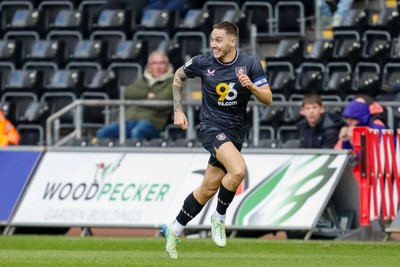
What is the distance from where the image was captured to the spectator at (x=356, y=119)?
17781mm

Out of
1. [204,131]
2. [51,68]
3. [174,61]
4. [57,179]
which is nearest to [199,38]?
[174,61]

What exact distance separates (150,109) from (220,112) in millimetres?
6595

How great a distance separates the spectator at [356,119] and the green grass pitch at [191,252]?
1.69 meters

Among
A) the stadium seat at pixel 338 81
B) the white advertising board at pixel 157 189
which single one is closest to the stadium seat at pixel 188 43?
the stadium seat at pixel 338 81

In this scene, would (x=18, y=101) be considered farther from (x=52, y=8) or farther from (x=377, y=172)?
(x=377, y=172)

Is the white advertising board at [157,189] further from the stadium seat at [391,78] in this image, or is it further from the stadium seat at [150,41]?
the stadium seat at [150,41]

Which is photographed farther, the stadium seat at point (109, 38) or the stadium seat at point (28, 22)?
the stadium seat at point (28, 22)

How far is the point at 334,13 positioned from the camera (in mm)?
24438

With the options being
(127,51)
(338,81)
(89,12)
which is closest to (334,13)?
(338,81)

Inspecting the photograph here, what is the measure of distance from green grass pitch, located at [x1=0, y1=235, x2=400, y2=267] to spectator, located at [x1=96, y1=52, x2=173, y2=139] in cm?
283

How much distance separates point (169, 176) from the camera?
60.3ft

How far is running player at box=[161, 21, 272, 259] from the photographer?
1361 centimetres

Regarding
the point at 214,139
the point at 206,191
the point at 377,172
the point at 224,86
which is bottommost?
the point at 377,172

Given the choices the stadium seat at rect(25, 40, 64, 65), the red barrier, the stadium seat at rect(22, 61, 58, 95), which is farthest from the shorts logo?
the stadium seat at rect(25, 40, 64, 65)
